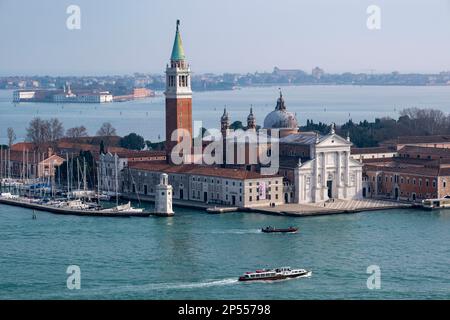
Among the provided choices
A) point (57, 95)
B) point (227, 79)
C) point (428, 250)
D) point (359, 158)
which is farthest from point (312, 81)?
point (428, 250)

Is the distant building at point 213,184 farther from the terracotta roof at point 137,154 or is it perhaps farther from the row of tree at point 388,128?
the row of tree at point 388,128

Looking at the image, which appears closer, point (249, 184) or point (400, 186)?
point (249, 184)

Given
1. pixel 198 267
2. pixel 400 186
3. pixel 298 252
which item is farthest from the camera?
pixel 400 186

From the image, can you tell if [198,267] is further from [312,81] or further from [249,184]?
[312,81]

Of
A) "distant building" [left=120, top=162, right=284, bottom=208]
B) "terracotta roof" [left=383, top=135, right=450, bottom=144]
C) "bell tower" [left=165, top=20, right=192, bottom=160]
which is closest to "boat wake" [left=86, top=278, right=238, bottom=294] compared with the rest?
"distant building" [left=120, top=162, right=284, bottom=208]

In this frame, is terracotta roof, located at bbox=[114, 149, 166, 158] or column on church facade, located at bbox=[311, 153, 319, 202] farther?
terracotta roof, located at bbox=[114, 149, 166, 158]

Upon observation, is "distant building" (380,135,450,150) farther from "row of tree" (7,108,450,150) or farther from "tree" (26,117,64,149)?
"tree" (26,117,64,149)

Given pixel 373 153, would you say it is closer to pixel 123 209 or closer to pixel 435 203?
pixel 435 203
